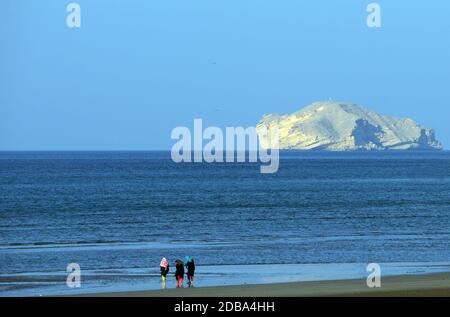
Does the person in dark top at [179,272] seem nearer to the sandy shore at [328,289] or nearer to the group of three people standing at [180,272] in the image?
the group of three people standing at [180,272]

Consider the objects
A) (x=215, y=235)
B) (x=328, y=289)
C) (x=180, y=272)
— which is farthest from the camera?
(x=215, y=235)

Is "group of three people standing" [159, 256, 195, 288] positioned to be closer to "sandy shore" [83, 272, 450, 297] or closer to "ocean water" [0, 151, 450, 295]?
"ocean water" [0, 151, 450, 295]

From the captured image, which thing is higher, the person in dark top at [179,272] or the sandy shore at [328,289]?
the person in dark top at [179,272]

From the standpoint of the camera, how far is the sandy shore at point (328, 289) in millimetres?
28656

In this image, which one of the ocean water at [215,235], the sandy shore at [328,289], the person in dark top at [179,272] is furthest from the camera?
the ocean water at [215,235]

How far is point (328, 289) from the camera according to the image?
30.5 m

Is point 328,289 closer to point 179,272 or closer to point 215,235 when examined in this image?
point 179,272

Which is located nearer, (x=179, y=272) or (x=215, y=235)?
(x=179, y=272)

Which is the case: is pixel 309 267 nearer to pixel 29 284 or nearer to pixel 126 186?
pixel 29 284

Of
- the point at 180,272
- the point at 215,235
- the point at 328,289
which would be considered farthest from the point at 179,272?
the point at 215,235

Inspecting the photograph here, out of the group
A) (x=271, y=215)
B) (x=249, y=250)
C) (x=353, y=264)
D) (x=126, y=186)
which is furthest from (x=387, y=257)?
(x=126, y=186)

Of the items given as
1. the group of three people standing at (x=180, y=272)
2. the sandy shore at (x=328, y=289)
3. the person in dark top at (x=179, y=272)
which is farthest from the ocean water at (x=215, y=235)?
the sandy shore at (x=328, y=289)
